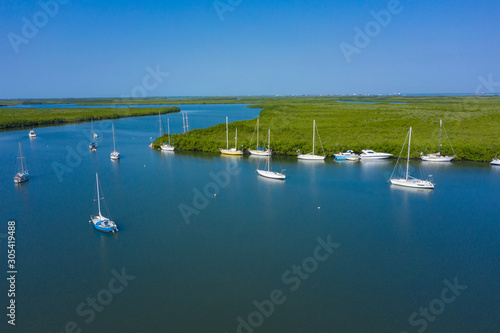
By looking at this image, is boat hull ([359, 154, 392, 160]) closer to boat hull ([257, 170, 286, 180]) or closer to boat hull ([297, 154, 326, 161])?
boat hull ([297, 154, 326, 161])

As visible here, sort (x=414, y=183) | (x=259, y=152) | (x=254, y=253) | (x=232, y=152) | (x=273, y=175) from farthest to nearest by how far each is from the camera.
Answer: (x=232, y=152)
(x=259, y=152)
(x=273, y=175)
(x=414, y=183)
(x=254, y=253)

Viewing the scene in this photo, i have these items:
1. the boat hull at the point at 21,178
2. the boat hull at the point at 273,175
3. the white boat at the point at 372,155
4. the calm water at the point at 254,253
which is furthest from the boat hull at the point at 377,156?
the boat hull at the point at 21,178

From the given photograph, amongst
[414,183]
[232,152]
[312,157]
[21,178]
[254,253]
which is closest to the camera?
[254,253]

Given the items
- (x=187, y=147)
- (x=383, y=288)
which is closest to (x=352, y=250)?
(x=383, y=288)

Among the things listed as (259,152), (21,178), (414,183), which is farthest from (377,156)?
(21,178)

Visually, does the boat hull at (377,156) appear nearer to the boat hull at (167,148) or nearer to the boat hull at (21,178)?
the boat hull at (167,148)

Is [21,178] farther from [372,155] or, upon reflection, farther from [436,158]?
[436,158]
